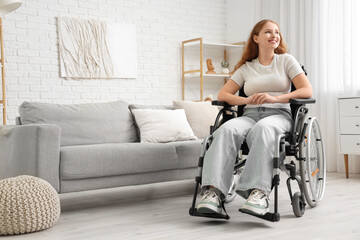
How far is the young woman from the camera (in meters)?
2.47

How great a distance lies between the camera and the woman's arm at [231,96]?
2934 millimetres

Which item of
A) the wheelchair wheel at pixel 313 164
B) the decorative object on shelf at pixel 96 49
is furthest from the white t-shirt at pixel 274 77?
the decorative object on shelf at pixel 96 49

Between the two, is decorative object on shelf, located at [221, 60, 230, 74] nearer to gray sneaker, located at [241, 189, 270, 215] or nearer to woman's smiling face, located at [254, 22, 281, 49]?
woman's smiling face, located at [254, 22, 281, 49]

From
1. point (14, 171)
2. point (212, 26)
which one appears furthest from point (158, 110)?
point (212, 26)

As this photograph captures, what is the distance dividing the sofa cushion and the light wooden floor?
24cm

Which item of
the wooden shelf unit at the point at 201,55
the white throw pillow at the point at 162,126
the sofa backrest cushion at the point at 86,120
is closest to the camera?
the sofa backrest cushion at the point at 86,120

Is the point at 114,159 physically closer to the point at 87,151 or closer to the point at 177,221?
the point at 87,151

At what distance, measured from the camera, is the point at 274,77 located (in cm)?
294

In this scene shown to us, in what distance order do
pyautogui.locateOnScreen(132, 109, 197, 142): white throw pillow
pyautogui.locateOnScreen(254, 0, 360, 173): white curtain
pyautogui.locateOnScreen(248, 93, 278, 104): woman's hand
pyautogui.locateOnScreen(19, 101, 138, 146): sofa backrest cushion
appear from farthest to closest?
pyautogui.locateOnScreen(254, 0, 360, 173): white curtain < pyautogui.locateOnScreen(132, 109, 197, 142): white throw pillow < pyautogui.locateOnScreen(19, 101, 138, 146): sofa backrest cushion < pyautogui.locateOnScreen(248, 93, 278, 104): woman's hand

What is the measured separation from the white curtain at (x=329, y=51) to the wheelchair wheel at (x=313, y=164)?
6.13ft

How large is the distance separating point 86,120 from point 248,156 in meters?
1.47

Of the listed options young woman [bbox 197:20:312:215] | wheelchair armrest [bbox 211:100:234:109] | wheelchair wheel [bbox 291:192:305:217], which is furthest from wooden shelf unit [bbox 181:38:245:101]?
wheelchair wheel [bbox 291:192:305:217]

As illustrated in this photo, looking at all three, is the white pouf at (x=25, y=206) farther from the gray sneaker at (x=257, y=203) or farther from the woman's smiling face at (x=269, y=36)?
the woman's smiling face at (x=269, y=36)

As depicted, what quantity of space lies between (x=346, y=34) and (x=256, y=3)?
4.79 feet
